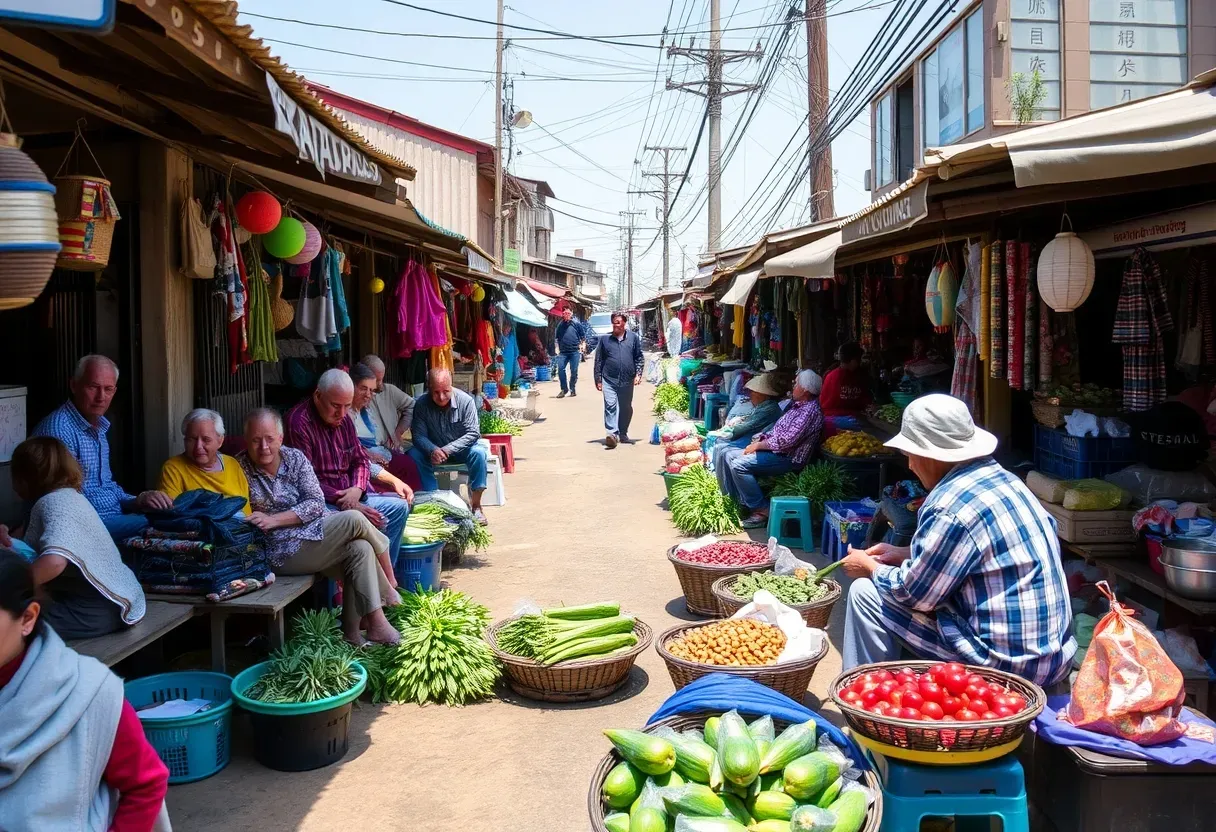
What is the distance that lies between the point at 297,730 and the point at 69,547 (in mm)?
1293

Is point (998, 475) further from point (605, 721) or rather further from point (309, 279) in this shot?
point (309, 279)

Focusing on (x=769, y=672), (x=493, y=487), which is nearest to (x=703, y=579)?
(x=769, y=672)

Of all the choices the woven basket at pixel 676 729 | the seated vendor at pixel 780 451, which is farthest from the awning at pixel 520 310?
the woven basket at pixel 676 729

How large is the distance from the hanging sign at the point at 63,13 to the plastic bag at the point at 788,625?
12.5 feet

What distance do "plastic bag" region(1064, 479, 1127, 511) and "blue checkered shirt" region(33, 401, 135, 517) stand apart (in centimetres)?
534

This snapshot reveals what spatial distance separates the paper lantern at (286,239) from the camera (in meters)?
6.89

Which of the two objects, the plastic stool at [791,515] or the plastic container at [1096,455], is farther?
the plastic stool at [791,515]

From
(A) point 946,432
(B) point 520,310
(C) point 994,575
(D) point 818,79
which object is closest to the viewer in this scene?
(C) point 994,575

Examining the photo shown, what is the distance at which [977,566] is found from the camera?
3752mm

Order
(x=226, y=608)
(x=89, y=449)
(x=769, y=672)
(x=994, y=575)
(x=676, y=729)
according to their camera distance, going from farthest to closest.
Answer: (x=89, y=449)
(x=226, y=608)
(x=769, y=672)
(x=994, y=575)
(x=676, y=729)

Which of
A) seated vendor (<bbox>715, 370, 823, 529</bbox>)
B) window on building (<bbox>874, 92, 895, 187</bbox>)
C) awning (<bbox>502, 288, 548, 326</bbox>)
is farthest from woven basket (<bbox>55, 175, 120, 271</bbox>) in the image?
window on building (<bbox>874, 92, 895, 187</bbox>)

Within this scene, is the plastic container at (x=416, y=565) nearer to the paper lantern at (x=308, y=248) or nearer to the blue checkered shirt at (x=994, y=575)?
the paper lantern at (x=308, y=248)

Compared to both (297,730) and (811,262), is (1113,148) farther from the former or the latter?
(297,730)

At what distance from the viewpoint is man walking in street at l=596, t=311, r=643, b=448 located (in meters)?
16.0
